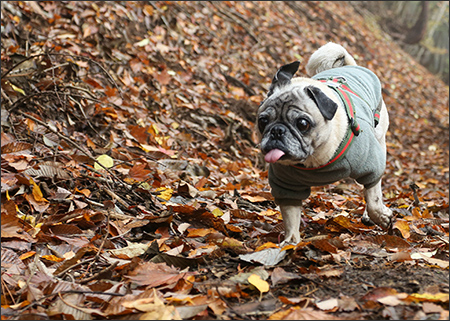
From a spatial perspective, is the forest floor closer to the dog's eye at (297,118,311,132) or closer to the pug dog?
the pug dog

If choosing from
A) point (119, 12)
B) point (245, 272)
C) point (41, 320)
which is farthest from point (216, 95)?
point (41, 320)

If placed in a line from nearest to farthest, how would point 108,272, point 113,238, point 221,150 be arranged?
point 108,272 → point 113,238 → point 221,150

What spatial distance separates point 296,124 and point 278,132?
162mm

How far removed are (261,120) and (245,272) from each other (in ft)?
3.84

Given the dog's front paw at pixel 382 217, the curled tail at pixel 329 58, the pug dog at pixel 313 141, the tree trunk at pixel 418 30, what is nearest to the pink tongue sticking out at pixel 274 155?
the pug dog at pixel 313 141

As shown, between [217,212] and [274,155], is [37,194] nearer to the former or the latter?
[217,212]

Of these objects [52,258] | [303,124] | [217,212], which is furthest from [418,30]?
[52,258]

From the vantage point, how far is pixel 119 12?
25.1 ft

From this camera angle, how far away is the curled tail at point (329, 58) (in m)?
4.74

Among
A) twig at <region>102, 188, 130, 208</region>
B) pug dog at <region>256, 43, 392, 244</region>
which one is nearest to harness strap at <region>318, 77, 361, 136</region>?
pug dog at <region>256, 43, 392, 244</region>

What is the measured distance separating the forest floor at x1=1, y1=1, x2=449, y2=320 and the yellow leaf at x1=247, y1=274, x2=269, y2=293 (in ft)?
0.04

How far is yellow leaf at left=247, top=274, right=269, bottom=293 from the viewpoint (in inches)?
89.7

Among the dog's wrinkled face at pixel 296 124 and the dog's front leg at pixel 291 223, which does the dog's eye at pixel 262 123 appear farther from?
the dog's front leg at pixel 291 223

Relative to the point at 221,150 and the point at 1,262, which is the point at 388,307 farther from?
the point at 221,150
